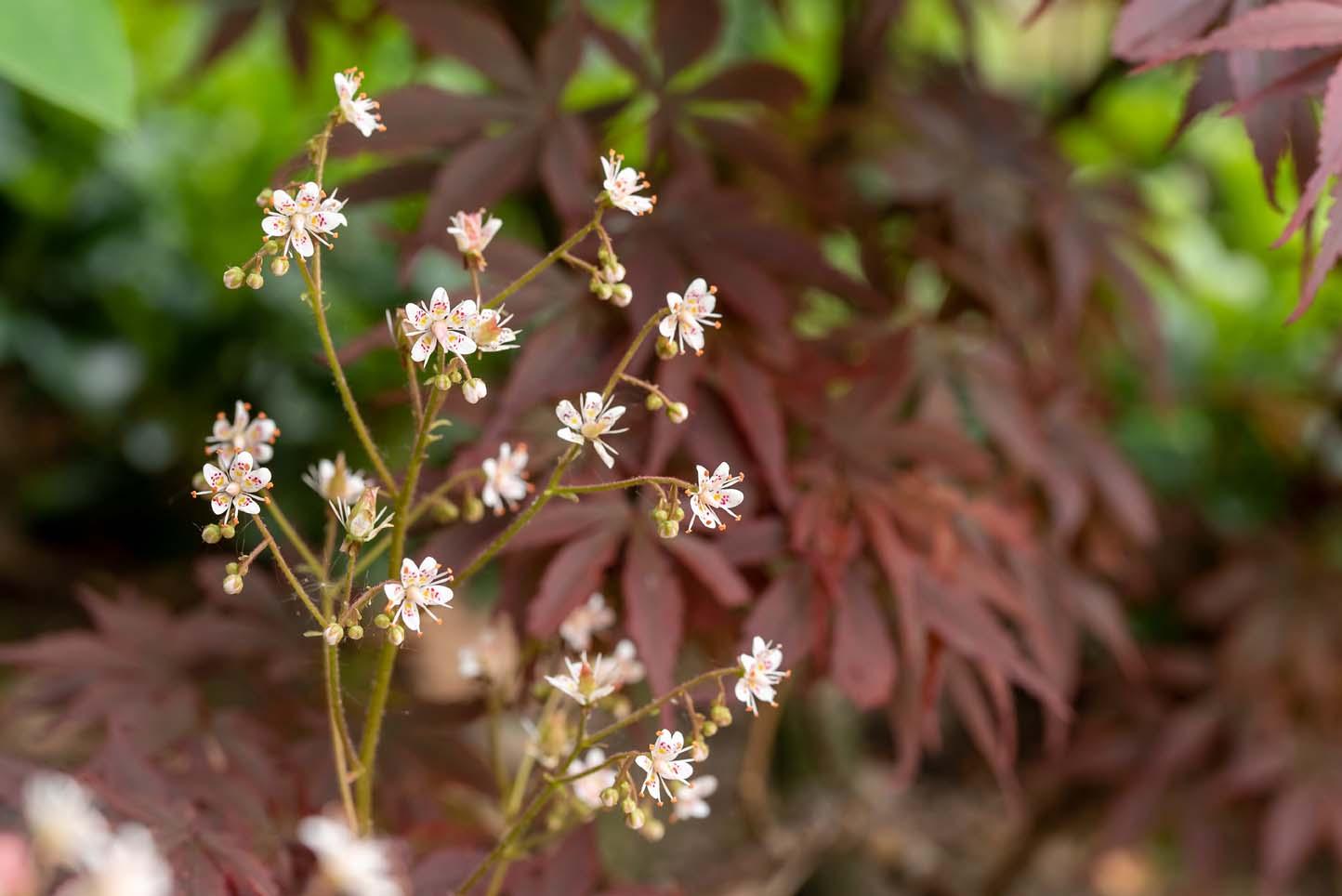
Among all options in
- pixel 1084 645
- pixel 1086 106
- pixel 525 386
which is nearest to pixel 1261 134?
pixel 525 386

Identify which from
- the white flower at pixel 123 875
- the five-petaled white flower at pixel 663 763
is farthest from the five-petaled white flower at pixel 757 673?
the white flower at pixel 123 875

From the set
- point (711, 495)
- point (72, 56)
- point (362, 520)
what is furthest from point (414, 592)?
point (72, 56)

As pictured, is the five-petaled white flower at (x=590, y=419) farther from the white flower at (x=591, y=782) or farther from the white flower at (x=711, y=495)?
the white flower at (x=591, y=782)

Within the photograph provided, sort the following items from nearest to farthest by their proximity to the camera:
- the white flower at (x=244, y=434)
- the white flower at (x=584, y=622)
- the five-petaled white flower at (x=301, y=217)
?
the five-petaled white flower at (x=301, y=217) < the white flower at (x=244, y=434) < the white flower at (x=584, y=622)

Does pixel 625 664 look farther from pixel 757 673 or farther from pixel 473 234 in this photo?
pixel 473 234

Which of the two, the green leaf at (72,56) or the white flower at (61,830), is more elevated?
the green leaf at (72,56)

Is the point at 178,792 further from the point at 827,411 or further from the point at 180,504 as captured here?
the point at 180,504

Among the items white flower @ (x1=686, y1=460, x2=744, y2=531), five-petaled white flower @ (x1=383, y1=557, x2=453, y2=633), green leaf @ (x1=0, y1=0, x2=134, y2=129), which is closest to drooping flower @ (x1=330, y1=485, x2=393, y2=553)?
five-petaled white flower @ (x1=383, y1=557, x2=453, y2=633)
